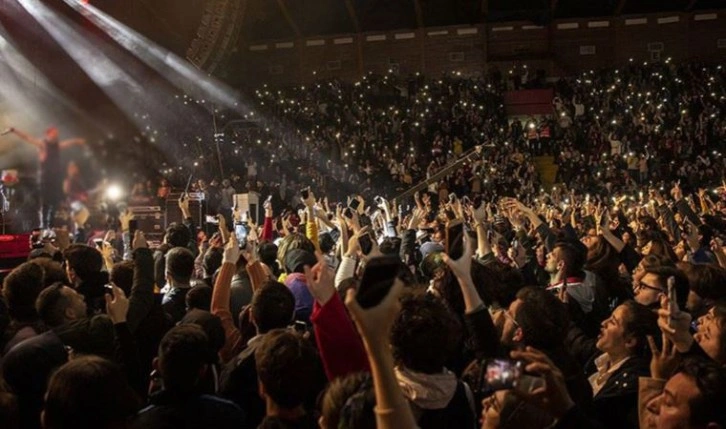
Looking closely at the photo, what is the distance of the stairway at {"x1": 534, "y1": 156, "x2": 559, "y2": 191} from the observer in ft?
72.4

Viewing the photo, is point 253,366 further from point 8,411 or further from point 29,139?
point 29,139

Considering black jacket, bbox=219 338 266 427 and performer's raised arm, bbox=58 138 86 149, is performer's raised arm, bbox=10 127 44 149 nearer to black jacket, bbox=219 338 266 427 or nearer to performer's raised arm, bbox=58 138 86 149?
performer's raised arm, bbox=58 138 86 149

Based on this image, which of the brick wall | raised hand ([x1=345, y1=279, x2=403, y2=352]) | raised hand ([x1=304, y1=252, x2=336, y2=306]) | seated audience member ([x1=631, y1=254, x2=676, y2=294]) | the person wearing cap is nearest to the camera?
raised hand ([x1=345, y1=279, x2=403, y2=352])

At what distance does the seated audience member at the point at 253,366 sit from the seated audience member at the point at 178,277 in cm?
134

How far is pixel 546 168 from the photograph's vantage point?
22484mm

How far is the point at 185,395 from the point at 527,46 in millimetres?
28226

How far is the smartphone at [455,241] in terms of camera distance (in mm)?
2807

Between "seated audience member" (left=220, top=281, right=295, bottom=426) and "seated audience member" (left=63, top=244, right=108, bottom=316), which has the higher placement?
"seated audience member" (left=63, top=244, right=108, bottom=316)

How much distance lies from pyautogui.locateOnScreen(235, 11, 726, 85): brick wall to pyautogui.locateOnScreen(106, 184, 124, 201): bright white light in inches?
1074

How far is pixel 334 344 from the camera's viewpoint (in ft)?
7.71

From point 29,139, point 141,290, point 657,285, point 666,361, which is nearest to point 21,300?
→ point 141,290

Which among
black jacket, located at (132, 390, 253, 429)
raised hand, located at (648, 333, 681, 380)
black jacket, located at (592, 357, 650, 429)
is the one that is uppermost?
raised hand, located at (648, 333, 681, 380)

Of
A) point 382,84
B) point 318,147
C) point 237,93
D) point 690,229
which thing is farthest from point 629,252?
point 237,93

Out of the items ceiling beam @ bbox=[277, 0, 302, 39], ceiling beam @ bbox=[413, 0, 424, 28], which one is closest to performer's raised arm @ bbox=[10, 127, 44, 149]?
ceiling beam @ bbox=[277, 0, 302, 39]
